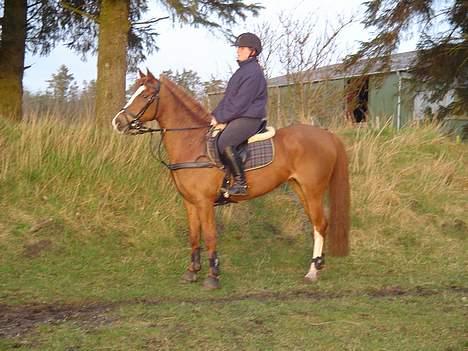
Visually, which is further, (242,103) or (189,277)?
(189,277)

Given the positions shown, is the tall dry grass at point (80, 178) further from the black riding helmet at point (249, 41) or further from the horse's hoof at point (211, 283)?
the black riding helmet at point (249, 41)

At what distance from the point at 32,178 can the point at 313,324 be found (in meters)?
5.50

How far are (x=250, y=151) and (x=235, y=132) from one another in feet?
1.30

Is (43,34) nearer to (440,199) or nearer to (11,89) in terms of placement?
(11,89)

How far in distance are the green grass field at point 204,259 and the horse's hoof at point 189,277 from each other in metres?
0.21

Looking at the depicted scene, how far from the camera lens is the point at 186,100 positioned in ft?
23.8

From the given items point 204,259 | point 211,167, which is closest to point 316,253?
point 204,259

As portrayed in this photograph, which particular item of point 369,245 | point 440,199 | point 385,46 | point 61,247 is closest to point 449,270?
point 369,245

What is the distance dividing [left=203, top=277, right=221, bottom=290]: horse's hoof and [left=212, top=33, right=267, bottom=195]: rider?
4.16ft

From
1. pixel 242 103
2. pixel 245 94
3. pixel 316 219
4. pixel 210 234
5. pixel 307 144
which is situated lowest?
pixel 210 234

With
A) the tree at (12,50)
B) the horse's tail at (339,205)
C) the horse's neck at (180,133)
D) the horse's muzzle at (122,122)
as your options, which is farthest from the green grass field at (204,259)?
the tree at (12,50)

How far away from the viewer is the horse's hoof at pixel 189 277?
23.7 ft

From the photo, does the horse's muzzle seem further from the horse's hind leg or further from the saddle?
the horse's hind leg

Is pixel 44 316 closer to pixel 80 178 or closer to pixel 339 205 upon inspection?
pixel 80 178
